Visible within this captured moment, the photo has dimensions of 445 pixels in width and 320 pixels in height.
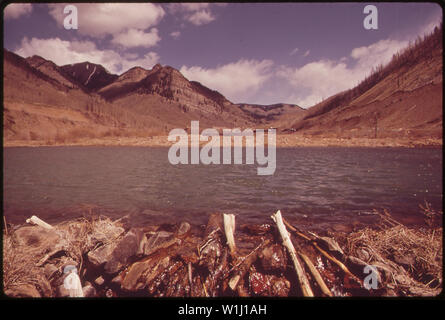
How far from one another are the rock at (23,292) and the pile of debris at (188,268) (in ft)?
0.04

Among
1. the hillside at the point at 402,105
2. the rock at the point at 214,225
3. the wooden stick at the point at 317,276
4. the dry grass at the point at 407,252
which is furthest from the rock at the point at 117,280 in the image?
the hillside at the point at 402,105

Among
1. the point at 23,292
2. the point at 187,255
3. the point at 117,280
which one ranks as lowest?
the point at 117,280

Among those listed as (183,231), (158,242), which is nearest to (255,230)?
(183,231)

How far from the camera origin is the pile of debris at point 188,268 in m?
3.85

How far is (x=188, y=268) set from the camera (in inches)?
170

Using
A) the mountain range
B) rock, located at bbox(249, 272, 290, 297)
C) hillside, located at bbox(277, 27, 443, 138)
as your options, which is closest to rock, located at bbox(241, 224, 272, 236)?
rock, located at bbox(249, 272, 290, 297)

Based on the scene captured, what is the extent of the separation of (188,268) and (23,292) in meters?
2.66

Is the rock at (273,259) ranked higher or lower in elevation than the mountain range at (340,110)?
lower

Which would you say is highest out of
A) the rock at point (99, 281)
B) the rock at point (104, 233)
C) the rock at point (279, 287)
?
the rock at point (104, 233)

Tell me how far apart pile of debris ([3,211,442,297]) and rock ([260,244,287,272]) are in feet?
0.06

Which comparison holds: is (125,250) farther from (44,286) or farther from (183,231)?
(183,231)

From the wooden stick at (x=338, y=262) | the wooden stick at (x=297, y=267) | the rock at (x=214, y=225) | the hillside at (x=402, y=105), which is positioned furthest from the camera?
the hillside at (x=402, y=105)

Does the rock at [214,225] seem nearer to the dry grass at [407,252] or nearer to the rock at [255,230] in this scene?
the rock at [255,230]
